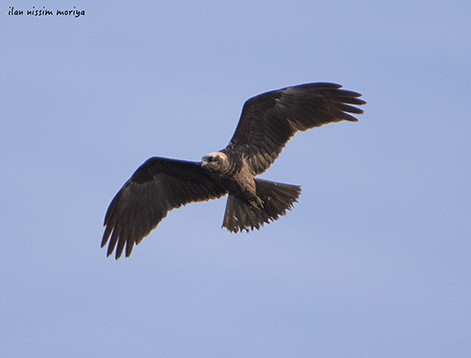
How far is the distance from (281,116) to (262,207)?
145cm

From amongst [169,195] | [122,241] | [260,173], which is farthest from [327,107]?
[122,241]

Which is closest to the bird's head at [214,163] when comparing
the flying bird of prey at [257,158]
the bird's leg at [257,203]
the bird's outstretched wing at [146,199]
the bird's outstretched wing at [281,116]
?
the flying bird of prey at [257,158]

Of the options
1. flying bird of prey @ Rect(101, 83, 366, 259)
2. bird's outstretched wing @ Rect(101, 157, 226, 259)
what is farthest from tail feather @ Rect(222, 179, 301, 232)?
bird's outstretched wing @ Rect(101, 157, 226, 259)

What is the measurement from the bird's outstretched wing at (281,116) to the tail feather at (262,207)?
1.15 feet

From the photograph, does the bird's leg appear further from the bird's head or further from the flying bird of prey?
the bird's head

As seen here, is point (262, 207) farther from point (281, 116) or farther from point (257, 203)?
point (281, 116)

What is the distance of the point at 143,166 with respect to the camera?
1223 centimetres

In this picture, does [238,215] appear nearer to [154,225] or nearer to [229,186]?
[229,186]

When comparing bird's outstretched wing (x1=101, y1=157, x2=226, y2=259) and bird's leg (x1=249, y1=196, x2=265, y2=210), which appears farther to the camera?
bird's outstretched wing (x1=101, y1=157, x2=226, y2=259)

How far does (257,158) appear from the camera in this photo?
11.6 meters

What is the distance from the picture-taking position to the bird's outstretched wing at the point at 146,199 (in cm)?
1226

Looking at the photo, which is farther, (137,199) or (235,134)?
(137,199)

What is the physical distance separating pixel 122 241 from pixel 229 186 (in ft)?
7.31

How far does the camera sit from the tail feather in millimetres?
11523
